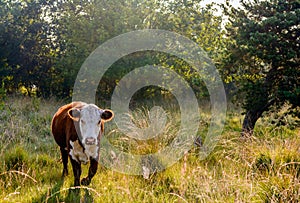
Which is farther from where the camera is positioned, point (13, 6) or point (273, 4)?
point (13, 6)

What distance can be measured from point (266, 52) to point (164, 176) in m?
3.75

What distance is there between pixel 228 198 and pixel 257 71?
4.83m

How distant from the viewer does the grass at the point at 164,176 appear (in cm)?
358

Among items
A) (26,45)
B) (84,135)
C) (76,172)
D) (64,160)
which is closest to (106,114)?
(84,135)

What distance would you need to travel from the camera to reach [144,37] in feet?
39.7

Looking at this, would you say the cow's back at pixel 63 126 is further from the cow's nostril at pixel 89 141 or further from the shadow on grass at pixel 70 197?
the shadow on grass at pixel 70 197

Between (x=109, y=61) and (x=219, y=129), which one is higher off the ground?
(x=109, y=61)

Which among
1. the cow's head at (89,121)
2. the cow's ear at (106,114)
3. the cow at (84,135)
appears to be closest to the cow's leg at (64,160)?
the cow at (84,135)

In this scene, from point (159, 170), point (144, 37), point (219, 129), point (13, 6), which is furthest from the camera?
point (13, 6)

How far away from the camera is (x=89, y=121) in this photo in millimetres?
Result: 4410

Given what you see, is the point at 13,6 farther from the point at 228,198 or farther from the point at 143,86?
the point at 228,198

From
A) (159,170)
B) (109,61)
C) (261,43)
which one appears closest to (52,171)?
(159,170)

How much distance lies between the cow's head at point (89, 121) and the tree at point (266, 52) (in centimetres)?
365

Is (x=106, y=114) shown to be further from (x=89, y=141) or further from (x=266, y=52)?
(x=266, y=52)
